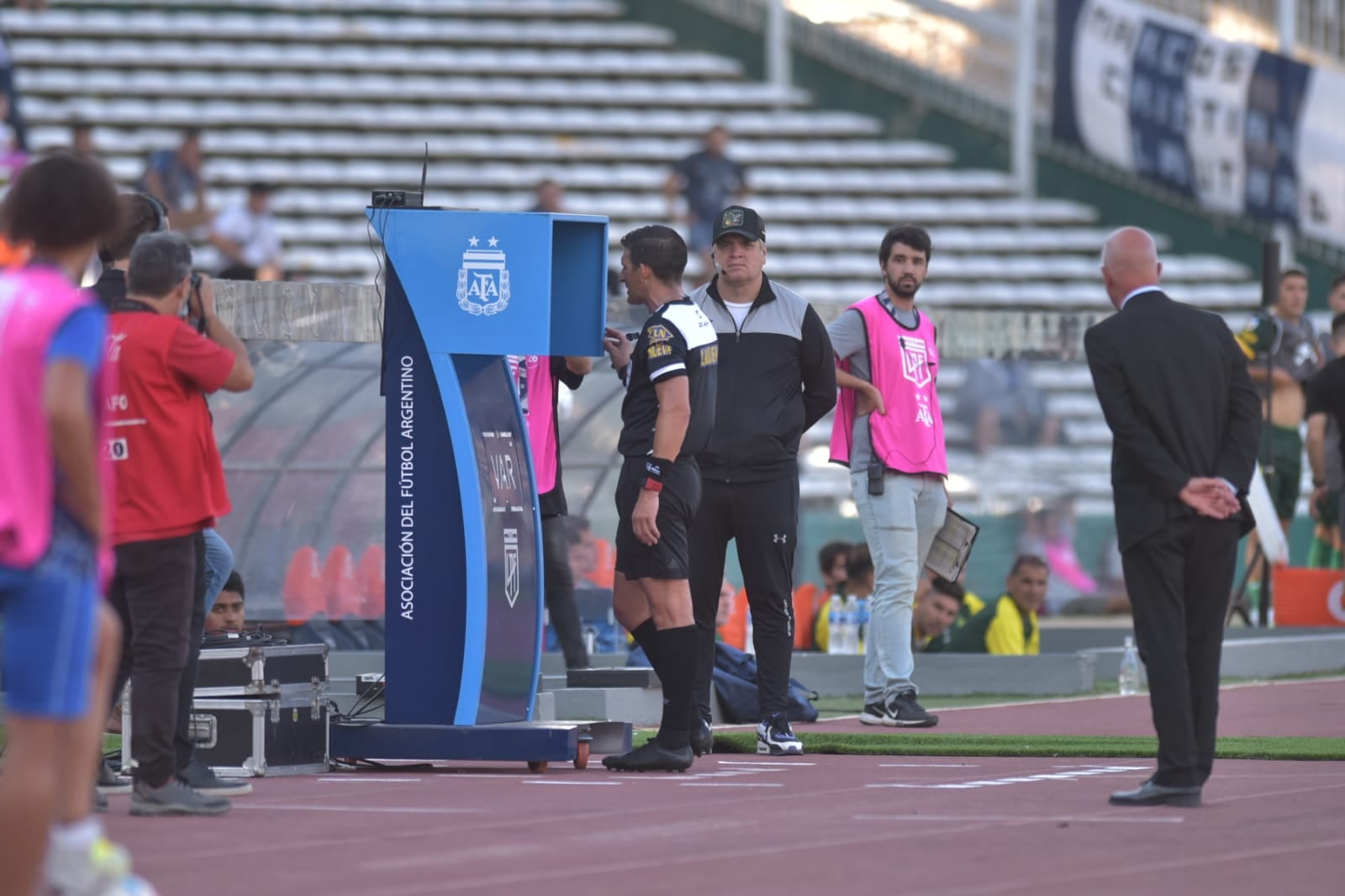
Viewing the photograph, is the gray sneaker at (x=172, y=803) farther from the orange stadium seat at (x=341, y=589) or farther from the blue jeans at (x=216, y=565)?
the orange stadium seat at (x=341, y=589)

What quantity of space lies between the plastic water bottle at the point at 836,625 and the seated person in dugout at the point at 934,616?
17.0 inches

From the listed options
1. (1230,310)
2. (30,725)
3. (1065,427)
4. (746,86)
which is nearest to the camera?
(30,725)

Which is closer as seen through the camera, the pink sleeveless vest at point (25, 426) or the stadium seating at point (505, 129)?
the pink sleeveless vest at point (25, 426)

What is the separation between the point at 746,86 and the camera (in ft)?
102

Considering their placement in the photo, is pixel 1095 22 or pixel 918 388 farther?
pixel 1095 22

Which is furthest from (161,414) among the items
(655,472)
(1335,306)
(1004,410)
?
(1335,306)

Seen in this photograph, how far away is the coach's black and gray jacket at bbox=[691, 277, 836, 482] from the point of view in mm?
9531

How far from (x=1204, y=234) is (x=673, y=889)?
24.0 meters

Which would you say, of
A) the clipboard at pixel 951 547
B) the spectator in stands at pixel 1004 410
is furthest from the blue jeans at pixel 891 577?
the spectator in stands at pixel 1004 410

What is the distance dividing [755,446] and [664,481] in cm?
93

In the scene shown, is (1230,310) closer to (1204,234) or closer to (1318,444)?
(1204,234)

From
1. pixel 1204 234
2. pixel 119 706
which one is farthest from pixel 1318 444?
pixel 1204 234

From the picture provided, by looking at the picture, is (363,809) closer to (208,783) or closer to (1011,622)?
(208,783)

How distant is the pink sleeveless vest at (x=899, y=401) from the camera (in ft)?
35.3
